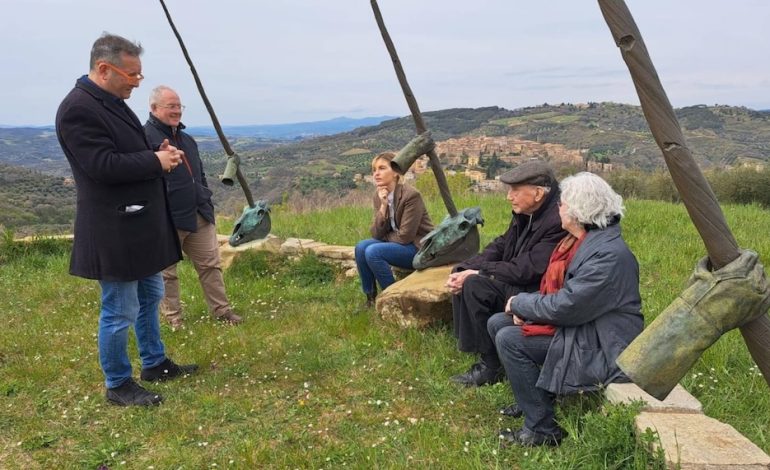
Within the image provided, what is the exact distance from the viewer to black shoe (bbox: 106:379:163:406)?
3629 millimetres

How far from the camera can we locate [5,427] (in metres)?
3.49

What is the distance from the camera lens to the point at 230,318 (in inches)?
200

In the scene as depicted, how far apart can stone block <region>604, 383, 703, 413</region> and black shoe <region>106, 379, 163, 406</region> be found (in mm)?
2748

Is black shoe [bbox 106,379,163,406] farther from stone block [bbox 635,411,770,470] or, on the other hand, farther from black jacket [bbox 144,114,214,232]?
stone block [bbox 635,411,770,470]

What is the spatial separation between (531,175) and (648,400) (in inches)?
54.7

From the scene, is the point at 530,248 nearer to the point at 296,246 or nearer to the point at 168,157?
the point at 168,157

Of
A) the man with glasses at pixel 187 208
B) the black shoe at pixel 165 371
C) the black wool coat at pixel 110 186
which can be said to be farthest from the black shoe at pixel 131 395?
the man with glasses at pixel 187 208

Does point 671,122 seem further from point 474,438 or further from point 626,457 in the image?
point 474,438

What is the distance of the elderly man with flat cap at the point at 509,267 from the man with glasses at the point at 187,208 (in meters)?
2.28

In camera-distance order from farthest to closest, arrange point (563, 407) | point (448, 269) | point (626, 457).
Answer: point (448, 269)
point (563, 407)
point (626, 457)

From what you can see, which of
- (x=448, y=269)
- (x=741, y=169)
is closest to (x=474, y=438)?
(x=448, y=269)

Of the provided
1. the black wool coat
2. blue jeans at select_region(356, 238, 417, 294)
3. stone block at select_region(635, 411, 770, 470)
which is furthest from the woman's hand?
stone block at select_region(635, 411, 770, 470)

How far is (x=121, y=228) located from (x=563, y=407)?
2.72 m

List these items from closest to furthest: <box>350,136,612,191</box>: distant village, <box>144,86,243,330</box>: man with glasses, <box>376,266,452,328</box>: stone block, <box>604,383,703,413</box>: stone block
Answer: <box>604,383,703,413</box>: stone block, <box>376,266,452,328</box>: stone block, <box>144,86,243,330</box>: man with glasses, <box>350,136,612,191</box>: distant village
